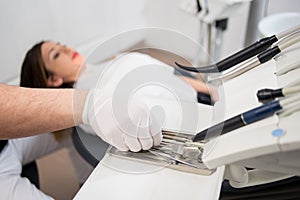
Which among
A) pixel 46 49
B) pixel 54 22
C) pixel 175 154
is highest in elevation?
pixel 54 22

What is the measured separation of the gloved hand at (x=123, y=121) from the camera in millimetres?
721

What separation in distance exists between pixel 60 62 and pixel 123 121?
1.10 m

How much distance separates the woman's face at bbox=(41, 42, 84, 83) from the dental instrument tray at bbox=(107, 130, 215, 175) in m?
1.08

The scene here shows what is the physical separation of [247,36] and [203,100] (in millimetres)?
674

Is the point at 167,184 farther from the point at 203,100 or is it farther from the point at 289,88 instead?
the point at 203,100

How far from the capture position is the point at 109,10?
2400 mm

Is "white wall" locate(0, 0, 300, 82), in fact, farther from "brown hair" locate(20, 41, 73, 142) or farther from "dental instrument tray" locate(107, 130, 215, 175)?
"dental instrument tray" locate(107, 130, 215, 175)

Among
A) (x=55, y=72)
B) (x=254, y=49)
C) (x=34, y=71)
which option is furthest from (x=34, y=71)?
(x=254, y=49)

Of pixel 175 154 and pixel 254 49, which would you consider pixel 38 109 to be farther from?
pixel 254 49

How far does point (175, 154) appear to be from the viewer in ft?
2.33

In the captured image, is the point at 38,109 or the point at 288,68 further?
the point at 38,109

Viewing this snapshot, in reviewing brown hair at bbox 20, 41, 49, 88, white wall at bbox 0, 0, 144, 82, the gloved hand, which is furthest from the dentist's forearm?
white wall at bbox 0, 0, 144, 82

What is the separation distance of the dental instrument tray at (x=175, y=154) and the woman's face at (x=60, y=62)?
1.08 m

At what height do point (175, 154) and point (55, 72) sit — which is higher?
point (55, 72)
